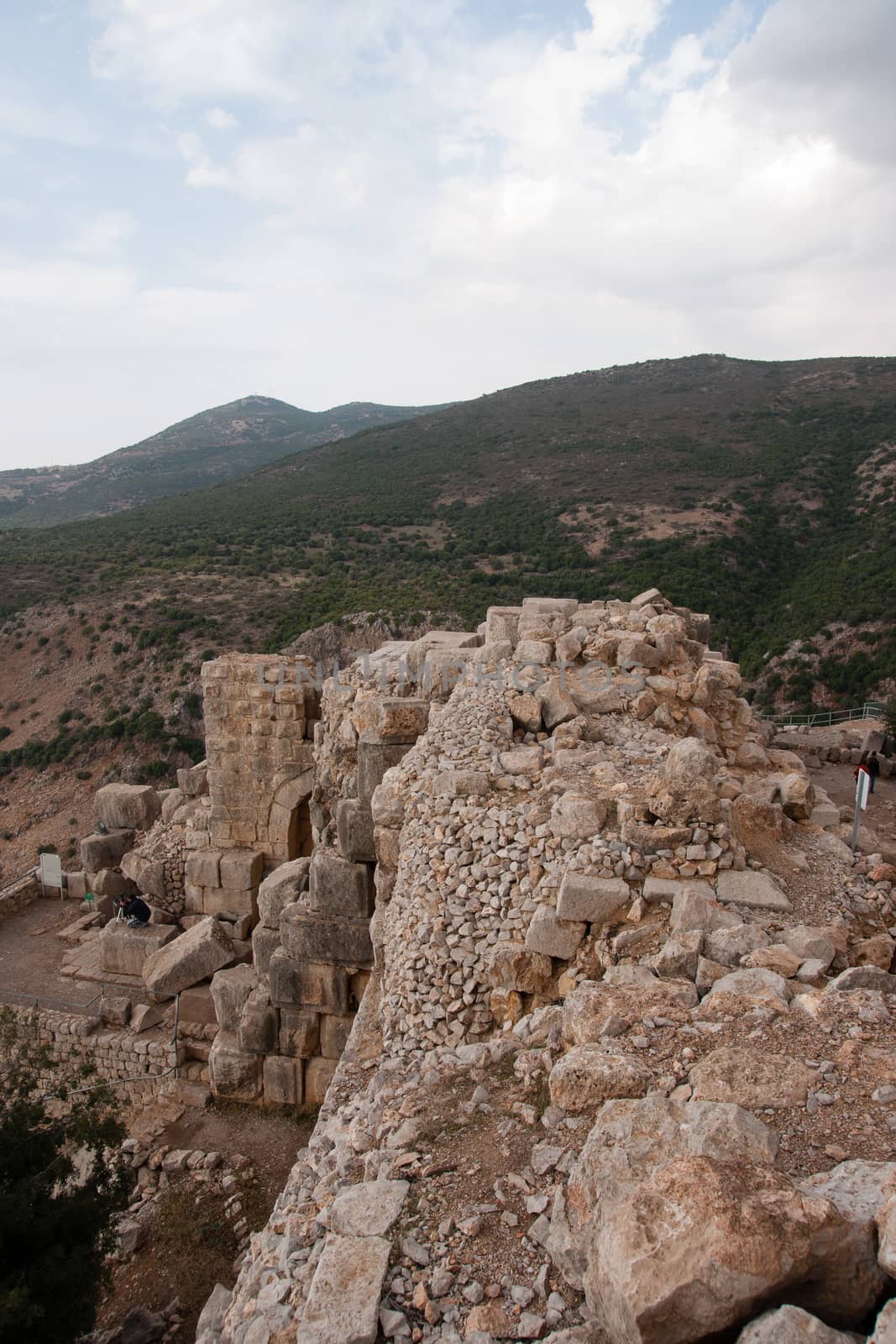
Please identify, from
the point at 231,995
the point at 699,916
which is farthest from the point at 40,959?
the point at 699,916

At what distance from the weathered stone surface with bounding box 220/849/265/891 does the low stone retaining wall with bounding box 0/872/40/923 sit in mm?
4090

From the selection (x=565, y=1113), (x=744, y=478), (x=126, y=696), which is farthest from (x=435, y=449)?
(x=565, y=1113)

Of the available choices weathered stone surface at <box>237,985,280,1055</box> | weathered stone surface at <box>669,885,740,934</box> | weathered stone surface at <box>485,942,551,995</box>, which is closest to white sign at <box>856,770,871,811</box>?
weathered stone surface at <box>669,885,740,934</box>

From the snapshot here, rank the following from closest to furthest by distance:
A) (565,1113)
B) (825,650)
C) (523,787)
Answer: (565,1113), (523,787), (825,650)

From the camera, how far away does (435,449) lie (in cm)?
5291

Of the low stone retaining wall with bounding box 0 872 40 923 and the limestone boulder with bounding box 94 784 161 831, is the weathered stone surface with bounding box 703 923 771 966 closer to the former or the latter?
the limestone boulder with bounding box 94 784 161 831

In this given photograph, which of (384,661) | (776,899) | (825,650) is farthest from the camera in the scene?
(825,650)

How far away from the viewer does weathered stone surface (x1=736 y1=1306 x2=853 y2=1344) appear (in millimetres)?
1820

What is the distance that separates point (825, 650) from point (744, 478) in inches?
687

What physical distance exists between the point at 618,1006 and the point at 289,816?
26.6 ft

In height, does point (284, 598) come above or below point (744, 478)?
below

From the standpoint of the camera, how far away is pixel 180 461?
8756 centimetres

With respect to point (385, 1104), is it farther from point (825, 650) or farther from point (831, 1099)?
point (825, 650)

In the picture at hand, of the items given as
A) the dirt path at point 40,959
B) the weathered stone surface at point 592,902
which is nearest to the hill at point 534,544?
the dirt path at point 40,959
